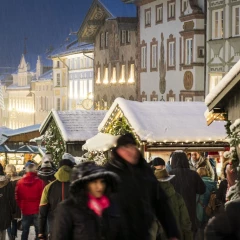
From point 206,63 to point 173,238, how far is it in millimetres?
29431

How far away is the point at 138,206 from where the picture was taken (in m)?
6.82

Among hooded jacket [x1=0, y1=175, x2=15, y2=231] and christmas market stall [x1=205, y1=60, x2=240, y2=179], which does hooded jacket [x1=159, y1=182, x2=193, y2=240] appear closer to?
christmas market stall [x1=205, y1=60, x2=240, y2=179]

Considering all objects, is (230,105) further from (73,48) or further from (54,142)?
(73,48)

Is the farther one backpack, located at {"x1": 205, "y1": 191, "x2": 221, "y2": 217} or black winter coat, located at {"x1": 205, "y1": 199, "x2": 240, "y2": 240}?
backpack, located at {"x1": 205, "y1": 191, "x2": 221, "y2": 217}

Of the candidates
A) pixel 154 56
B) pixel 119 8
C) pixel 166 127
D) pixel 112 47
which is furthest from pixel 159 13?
pixel 166 127

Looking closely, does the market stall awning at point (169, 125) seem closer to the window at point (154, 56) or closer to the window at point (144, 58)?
the window at point (154, 56)

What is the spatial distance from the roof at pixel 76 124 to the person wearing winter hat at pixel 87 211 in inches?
769

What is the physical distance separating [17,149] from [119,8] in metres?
19.2

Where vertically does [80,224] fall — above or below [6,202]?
above

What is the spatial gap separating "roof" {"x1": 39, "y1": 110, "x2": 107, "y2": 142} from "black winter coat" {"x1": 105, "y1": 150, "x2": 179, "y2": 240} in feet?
61.5

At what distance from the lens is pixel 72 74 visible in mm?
71438

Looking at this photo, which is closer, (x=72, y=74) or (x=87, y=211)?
(x=87, y=211)

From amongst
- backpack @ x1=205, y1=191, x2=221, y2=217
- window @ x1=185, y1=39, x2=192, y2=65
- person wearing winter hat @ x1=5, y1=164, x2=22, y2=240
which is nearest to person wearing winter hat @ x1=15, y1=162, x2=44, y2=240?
person wearing winter hat @ x1=5, y1=164, x2=22, y2=240

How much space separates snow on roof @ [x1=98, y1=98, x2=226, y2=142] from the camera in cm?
1787
